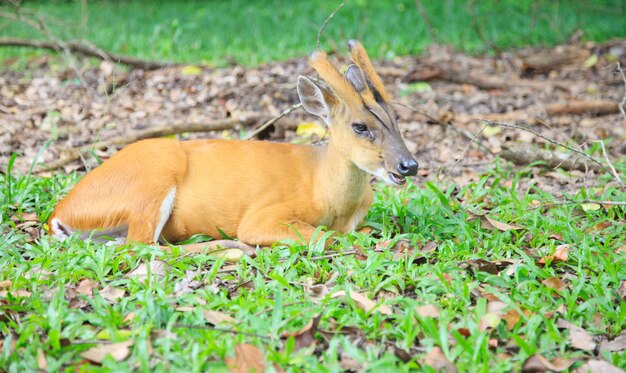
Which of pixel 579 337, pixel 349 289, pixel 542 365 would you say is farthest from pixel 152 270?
pixel 579 337

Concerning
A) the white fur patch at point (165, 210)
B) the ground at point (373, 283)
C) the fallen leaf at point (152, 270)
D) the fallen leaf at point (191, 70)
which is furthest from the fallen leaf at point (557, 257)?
the fallen leaf at point (191, 70)

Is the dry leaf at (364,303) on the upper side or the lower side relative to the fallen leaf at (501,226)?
upper

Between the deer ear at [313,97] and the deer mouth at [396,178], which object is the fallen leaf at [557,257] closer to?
the deer mouth at [396,178]

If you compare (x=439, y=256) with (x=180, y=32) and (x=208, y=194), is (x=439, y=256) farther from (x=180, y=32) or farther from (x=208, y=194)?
(x=180, y=32)

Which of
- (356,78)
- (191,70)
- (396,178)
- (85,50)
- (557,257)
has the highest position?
(356,78)

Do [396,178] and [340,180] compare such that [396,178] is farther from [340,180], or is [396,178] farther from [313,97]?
[313,97]

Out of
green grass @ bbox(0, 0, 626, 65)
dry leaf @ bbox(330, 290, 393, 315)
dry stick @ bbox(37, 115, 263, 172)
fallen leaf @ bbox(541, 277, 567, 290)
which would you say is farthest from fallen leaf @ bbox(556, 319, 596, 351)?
green grass @ bbox(0, 0, 626, 65)

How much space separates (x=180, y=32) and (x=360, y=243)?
754 cm

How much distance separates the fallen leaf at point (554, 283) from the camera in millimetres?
3900

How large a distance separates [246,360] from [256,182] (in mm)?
1674

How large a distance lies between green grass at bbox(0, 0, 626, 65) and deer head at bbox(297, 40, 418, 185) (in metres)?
4.62

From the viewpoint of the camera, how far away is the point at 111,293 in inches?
148

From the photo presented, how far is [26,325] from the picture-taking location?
3.44 m

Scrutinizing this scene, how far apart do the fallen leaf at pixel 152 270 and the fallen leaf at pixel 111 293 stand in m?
0.15
